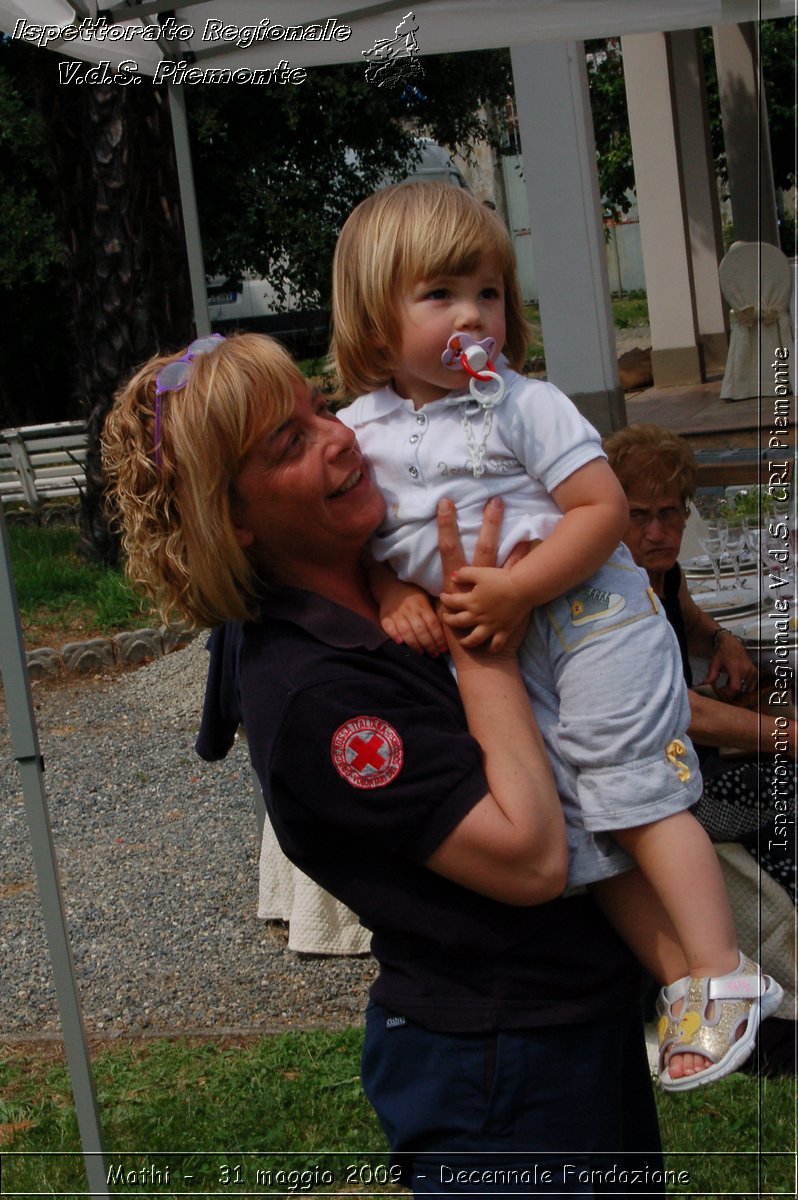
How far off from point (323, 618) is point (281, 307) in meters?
5.29

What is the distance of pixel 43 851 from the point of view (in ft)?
8.16

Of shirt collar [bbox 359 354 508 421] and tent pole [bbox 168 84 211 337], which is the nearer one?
shirt collar [bbox 359 354 508 421]

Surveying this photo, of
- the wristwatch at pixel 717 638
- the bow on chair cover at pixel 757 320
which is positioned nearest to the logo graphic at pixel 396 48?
the bow on chair cover at pixel 757 320

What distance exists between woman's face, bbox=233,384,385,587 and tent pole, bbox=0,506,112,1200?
960 millimetres

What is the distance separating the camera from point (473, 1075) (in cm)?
147

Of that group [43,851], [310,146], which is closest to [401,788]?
[43,851]

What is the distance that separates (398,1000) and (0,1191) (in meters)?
2.12

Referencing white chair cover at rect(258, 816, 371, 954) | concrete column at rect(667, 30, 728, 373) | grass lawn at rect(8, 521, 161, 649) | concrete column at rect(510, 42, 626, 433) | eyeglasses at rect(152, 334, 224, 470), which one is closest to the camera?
eyeglasses at rect(152, 334, 224, 470)

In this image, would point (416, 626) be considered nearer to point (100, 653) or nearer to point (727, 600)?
point (727, 600)

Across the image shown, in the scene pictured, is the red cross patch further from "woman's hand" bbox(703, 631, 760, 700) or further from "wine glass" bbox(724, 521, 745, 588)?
"wine glass" bbox(724, 521, 745, 588)

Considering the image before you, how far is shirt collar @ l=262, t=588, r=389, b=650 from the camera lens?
4.91ft

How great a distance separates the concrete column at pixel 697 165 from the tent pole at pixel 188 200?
15.1 feet

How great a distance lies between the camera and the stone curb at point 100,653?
7473 mm

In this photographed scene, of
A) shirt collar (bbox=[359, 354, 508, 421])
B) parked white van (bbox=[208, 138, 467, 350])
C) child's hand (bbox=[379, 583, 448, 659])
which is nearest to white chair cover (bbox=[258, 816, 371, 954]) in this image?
parked white van (bbox=[208, 138, 467, 350])
